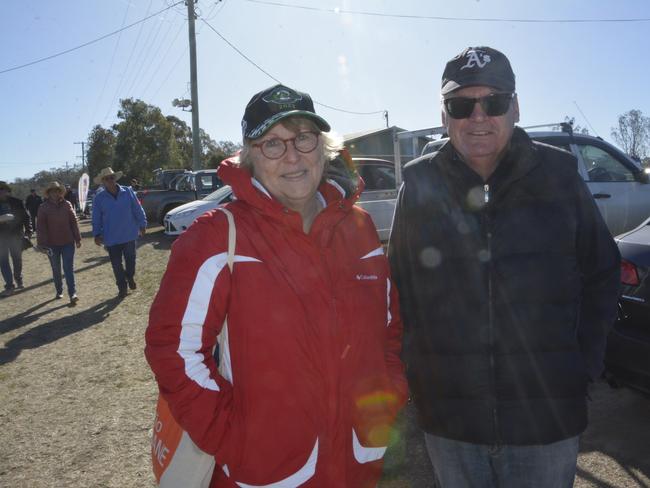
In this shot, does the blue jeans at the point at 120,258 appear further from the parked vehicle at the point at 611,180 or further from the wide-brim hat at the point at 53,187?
the parked vehicle at the point at 611,180

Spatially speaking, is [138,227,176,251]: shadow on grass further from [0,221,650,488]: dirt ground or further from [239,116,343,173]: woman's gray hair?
[239,116,343,173]: woman's gray hair

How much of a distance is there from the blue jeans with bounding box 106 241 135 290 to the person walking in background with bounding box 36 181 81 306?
60cm

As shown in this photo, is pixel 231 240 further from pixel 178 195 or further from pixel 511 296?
pixel 178 195

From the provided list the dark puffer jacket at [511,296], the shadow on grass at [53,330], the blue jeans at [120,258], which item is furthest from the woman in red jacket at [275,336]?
the blue jeans at [120,258]

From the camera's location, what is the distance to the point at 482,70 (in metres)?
1.71

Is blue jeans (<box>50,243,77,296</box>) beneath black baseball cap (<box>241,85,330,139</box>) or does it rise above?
beneath

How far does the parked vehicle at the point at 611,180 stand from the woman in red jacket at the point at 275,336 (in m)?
4.96

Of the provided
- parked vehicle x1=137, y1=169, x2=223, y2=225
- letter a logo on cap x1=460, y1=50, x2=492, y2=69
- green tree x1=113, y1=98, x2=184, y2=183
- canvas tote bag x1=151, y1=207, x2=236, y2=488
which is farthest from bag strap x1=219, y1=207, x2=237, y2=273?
green tree x1=113, y1=98, x2=184, y2=183

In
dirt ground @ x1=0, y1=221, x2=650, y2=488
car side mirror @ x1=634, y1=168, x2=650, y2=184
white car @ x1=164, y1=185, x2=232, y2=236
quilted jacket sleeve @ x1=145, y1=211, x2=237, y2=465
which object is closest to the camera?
quilted jacket sleeve @ x1=145, y1=211, x2=237, y2=465

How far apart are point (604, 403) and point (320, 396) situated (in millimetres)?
3287

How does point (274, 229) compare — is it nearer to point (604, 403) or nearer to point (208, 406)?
point (208, 406)

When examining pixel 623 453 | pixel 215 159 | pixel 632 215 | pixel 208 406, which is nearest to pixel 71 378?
pixel 208 406

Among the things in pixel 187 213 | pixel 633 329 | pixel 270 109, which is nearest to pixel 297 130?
pixel 270 109

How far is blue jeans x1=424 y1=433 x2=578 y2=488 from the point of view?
1.65 meters
